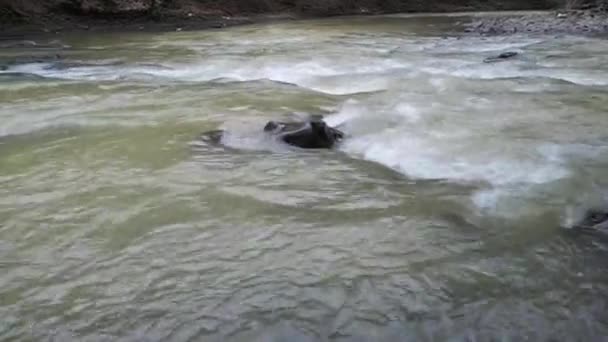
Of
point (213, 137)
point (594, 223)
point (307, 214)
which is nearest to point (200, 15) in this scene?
point (213, 137)

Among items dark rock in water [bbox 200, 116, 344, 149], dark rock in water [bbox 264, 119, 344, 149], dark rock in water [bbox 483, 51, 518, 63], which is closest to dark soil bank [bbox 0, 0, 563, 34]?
dark rock in water [bbox 483, 51, 518, 63]

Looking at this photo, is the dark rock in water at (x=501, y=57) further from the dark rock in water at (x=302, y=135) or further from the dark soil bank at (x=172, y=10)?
the dark soil bank at (x=172, y=10)

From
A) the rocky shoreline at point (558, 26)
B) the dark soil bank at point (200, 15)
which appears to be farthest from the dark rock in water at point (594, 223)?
the dark soil bank at point (200, 15)

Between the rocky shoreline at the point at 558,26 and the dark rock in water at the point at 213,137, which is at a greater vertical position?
the rocky shoreline at the point at 558,26

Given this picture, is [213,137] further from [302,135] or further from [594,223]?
[594,223]

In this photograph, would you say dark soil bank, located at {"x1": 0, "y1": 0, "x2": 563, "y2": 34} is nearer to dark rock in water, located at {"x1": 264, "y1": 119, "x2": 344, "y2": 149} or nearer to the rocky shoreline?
the rocky shoreline

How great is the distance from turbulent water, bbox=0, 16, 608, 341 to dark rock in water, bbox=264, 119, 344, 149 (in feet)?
0.51

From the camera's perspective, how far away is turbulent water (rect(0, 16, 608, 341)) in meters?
3.10

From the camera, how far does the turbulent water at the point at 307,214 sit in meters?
3.10

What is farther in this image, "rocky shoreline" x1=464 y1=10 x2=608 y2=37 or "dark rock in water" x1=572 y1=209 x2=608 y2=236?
"rocky shoreline" x1=464 y1=10 x2=608 y2=37

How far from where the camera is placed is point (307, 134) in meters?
6.08

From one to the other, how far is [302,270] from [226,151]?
266 cm

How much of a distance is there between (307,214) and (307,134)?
5.91 feet

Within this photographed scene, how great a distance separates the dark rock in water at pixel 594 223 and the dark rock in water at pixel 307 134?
261 centimetres
